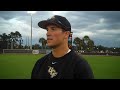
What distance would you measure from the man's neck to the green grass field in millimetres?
512

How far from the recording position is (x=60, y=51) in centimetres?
280

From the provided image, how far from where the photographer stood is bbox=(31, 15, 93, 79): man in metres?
2.51

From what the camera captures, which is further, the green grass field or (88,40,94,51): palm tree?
(88,40,94,51): palm tree

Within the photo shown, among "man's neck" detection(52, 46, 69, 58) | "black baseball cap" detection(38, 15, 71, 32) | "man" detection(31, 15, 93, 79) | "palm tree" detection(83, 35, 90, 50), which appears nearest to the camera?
"man" detection(31, 15, 93, 79)

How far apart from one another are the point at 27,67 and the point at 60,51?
0.81 meters

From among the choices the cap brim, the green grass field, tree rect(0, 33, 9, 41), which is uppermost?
the cap brim

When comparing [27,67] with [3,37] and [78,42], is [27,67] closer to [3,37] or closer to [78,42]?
[3,37]

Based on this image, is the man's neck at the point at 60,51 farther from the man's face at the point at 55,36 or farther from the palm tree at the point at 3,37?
the palm tree at the point at 3,37

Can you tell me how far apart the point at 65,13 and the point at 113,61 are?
1071 millimetres

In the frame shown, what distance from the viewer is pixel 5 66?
11.5ft

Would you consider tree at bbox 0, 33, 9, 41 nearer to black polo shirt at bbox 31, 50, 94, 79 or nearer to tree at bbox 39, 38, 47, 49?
tree at bbox 39, 38, 47, 49

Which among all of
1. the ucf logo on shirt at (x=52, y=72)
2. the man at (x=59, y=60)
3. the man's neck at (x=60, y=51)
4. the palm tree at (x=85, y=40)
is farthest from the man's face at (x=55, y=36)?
the palm tree at (x=85, y=40)

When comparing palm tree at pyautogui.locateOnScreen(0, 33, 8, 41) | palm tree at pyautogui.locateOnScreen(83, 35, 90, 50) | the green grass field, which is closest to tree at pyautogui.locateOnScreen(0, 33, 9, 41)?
palm tree at pyautogui.locateOnScreen(0, 33, 8, 41)
